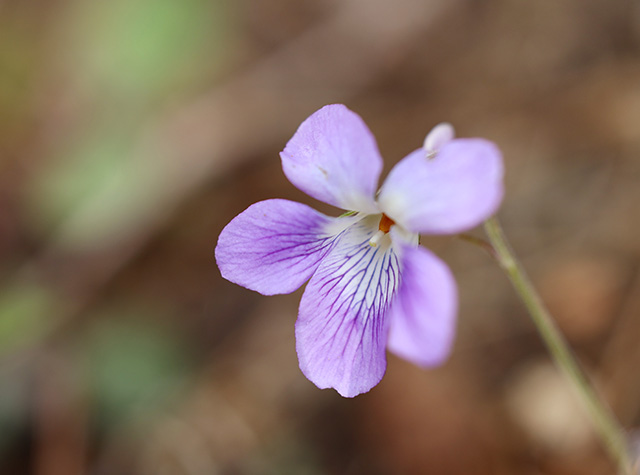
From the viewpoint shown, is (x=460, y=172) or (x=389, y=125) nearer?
(x=460, y=172)

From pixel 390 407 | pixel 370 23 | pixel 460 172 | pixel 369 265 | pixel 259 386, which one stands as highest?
pixel 370 23

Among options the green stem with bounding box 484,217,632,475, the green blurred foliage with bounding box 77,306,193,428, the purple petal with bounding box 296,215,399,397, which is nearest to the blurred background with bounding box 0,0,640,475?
the green blurred foliage with bounding box 77,306,193,428

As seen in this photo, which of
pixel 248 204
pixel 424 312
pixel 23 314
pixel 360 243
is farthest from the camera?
pixel 248 204

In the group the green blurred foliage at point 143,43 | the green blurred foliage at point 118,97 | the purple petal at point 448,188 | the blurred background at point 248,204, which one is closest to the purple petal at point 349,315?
the purple petal at point 448,188

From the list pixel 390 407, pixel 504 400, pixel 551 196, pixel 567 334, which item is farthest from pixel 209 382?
pixel 551 196

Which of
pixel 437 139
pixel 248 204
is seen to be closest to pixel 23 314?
pixel 248 204

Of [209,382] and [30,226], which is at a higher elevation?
[30,226]

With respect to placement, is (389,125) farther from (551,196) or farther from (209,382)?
(209,382)

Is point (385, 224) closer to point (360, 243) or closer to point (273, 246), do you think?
point (360, 243)
